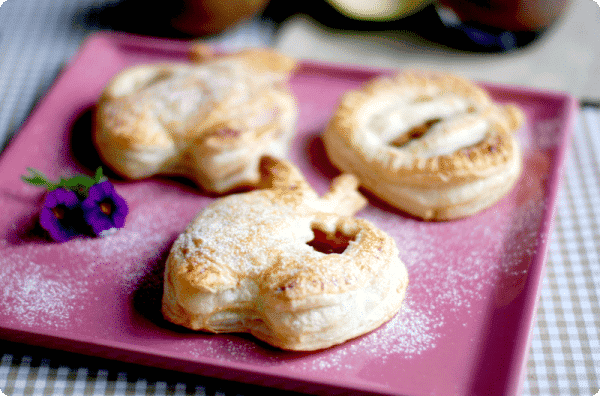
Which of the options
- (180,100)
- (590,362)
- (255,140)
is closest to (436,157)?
(255,140)

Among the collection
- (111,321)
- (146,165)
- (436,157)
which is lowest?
(111,321)

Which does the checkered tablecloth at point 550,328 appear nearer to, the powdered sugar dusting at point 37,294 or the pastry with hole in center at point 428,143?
the powdered sugar dusting at point 37,294

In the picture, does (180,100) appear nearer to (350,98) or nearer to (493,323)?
(350,98)

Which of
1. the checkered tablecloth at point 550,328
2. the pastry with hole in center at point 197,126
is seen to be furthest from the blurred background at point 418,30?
the pastry with hole in center at point 197,126

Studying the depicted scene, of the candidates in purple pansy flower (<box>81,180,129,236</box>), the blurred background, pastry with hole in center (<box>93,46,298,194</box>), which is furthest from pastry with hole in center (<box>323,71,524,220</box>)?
purple pansy flower (<box>81,180,129,236</box>)

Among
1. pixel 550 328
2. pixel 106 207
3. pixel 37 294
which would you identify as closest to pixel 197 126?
pixel 106 207

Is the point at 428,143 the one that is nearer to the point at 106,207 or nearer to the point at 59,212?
the point at 106,207

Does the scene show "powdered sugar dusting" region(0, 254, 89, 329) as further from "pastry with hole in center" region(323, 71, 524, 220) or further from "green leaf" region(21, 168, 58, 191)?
"pastry with hole in center" region(323, 71, 524, 220)

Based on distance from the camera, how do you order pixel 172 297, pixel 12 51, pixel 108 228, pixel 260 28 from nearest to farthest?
1. pixel 172 297
2. pixel 108 228
3. pixel 12 51
4. pixel 260 28
